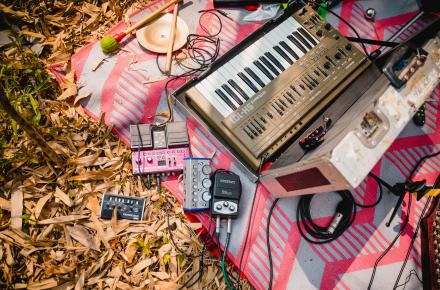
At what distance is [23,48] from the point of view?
2.61m

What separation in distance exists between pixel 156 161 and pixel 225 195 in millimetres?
482

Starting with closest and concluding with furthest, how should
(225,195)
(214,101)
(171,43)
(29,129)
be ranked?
1. (29,129)
2. (214,101)
3. (225,195)
4. (171,43)

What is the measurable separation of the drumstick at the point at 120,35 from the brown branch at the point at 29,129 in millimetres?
820

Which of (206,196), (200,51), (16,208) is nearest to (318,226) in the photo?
(206,196)

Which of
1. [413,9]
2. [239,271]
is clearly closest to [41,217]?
[239,271]

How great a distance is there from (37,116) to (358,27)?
2.41 m

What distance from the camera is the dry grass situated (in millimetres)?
2127

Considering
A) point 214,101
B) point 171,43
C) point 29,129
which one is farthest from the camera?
point 171,43

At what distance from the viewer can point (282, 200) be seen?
232cm

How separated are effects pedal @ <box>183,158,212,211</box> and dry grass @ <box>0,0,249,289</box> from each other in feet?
0.65

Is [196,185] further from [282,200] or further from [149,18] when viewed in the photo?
[149,18]

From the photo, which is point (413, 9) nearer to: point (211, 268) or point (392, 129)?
point (392, 129)

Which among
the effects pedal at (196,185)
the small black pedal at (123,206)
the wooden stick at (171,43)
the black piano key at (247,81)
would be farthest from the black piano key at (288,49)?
the small black pedal at (123,206)

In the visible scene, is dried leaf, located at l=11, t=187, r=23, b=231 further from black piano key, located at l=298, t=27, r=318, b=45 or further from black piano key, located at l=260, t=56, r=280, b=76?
black piano key, located at l=298, t=27, r=318, b=45
